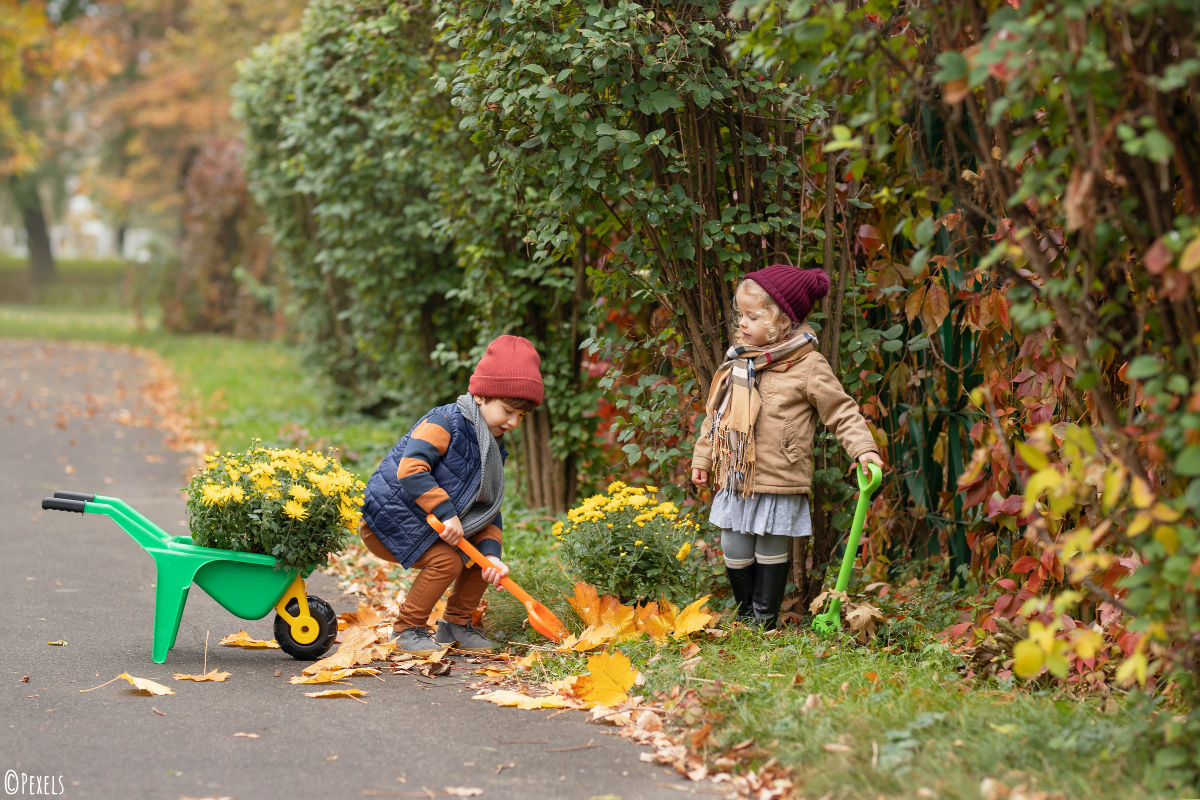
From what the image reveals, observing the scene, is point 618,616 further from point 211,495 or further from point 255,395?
point 255,395

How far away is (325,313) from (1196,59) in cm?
938

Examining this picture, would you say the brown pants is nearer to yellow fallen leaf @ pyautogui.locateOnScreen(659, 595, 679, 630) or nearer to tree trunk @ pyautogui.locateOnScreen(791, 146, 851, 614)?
yellow fallen leaf @ pyautogui.locateOnScreen(659, 595, 679, 630)

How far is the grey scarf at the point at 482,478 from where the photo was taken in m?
4.03

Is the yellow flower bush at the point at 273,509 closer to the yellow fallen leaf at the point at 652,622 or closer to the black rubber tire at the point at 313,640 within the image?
the black rubber tire at the point at 313,640

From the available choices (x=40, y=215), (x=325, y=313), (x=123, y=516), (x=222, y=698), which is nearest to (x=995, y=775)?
(x=222, y=698)

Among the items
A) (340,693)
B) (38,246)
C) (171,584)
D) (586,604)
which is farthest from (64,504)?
(38,246)

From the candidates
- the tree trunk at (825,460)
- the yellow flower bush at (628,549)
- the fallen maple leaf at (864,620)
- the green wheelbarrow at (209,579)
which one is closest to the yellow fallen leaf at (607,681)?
the yellow flower bush at (628,549)

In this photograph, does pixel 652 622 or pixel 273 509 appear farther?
pixel 652 622

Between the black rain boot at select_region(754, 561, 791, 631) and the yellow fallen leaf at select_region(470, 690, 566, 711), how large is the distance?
92 cm

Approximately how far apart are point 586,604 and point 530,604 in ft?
0.79

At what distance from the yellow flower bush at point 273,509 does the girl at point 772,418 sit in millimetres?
1459

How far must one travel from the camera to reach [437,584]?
400cm

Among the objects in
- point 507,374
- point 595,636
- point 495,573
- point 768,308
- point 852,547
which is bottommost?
point 595,636

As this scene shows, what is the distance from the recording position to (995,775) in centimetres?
257
